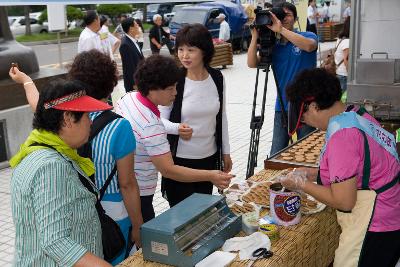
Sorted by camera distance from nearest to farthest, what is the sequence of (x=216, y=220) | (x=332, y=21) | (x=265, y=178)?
(x=216, y=220) < (x=265, y=178) < (x=332, y=21)

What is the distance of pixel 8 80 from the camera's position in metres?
6.23

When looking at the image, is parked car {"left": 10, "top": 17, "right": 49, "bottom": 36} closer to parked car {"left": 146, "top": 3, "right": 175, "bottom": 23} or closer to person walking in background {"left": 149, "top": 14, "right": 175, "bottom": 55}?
parked car {"left": 146, "top": 3, "right": 175, "bottom": 23}

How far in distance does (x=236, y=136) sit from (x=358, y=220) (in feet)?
16.5

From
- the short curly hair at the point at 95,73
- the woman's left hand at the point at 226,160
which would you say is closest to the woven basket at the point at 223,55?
the woman's left hand at the point at 226,160

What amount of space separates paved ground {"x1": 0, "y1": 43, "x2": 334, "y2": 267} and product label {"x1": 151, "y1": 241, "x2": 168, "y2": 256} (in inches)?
90.3

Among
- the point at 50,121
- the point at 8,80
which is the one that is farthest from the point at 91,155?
the point at 8,80

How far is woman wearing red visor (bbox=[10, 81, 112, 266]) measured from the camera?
172cm

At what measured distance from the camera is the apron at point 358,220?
229 centimetres

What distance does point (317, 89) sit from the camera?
7.74ft

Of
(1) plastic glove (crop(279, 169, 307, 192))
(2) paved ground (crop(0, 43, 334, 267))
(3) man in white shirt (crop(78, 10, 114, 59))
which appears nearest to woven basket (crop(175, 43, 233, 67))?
(2) paved ground (crop(0, 43, 334, 267))

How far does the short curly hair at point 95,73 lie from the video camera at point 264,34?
6.36 ft

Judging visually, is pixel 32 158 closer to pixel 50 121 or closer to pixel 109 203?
pixel 50 121

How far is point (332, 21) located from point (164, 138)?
65.6ft

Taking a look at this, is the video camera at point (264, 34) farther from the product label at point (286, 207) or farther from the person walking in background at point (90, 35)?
the person walking in background at point (90, 35)
